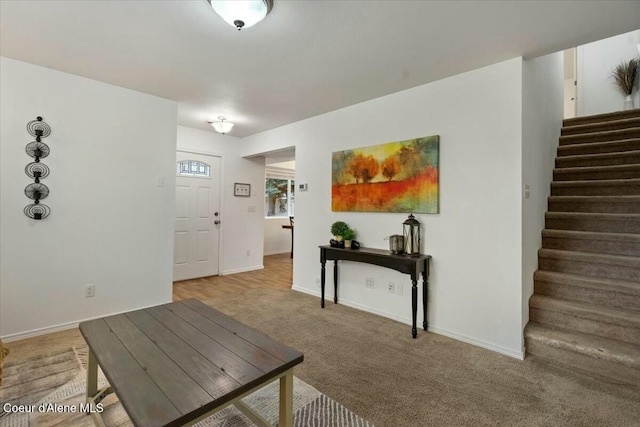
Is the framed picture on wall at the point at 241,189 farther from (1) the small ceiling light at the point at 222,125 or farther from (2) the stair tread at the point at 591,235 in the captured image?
(2) the stair tread at the point at 591,235

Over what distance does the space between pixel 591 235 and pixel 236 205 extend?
482 cm

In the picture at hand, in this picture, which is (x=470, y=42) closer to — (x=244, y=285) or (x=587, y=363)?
(x=587, y=363)

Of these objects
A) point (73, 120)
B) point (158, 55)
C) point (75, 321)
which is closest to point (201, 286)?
point (75, 321)

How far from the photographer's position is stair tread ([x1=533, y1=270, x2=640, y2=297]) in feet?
7.55

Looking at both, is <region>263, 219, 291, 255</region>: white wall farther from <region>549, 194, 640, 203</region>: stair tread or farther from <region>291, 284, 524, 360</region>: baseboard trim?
<region>549, 194, 640, 203</region>: stair tread

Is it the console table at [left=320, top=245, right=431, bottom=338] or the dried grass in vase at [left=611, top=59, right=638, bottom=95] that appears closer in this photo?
the console table at [left=320, top=245, right=431, bottom=338]

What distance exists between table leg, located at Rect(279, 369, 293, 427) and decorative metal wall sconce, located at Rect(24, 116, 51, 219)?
2851 mm

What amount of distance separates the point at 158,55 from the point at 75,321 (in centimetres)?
267

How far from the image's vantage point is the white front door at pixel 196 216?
15.4 ft

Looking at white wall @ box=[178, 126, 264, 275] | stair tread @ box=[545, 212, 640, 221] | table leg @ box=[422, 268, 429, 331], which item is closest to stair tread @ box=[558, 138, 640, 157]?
stair tread @ box=[545, 212, 640, 221]

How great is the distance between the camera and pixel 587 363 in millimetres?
2100

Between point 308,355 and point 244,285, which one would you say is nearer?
point 308,355

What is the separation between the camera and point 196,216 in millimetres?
4855

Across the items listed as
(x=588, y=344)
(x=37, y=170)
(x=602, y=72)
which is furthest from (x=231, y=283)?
(x=602, y=72)
